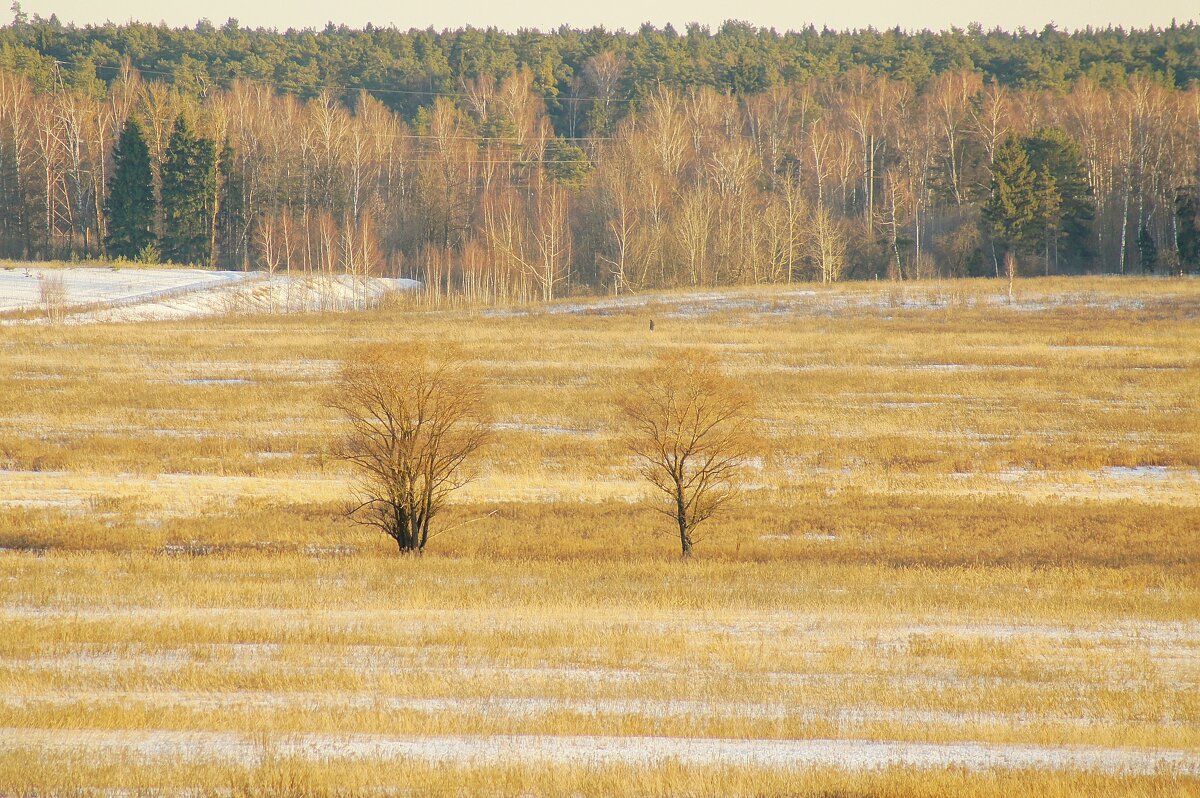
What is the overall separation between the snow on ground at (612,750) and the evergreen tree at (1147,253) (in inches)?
3244

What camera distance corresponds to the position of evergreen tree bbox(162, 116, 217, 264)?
97.6 metres

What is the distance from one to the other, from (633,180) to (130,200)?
43.1 meters

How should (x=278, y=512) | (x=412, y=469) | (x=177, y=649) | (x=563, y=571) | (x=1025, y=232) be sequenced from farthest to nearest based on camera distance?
1. (x=1025, y=232)
2. (x=278, y=512)
3. (x=412, y=469)
4. (x=563, y=571)
5. (x=177, y=649)

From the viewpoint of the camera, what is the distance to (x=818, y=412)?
40562 millimetres

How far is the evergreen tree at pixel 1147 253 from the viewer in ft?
272

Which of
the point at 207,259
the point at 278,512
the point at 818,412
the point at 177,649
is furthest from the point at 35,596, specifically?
the point at 207,259

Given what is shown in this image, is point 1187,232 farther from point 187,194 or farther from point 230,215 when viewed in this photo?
point 230,215

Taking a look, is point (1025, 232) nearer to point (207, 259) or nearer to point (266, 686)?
point (207, 259)

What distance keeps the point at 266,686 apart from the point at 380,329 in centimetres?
5371

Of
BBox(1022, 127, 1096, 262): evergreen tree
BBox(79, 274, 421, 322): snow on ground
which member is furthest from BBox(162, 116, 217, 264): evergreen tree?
BBox(1022, 127, 1096, 262): evergreen tree

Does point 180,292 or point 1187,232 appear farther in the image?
point 1187,232

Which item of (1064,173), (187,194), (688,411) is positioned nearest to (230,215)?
→ (187,194)

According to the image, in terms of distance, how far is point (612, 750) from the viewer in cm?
903

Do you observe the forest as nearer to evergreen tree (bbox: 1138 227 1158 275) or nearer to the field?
evergreen tree (bbox: 1138 227 1158 275)
